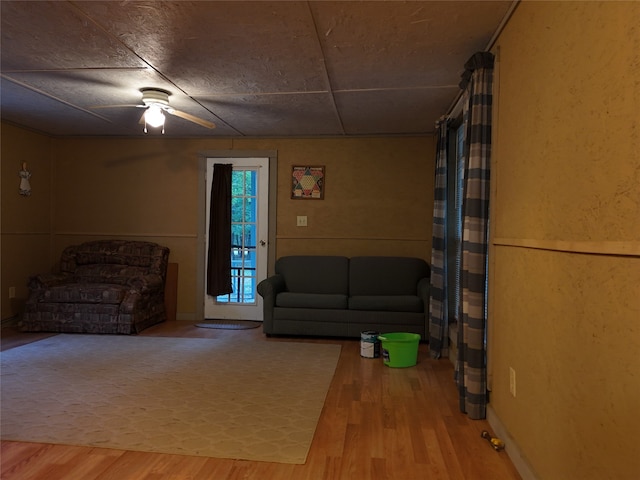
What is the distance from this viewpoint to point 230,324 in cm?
551

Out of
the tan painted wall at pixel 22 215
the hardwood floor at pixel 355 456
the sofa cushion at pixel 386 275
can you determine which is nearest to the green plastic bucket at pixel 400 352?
the hardwood floor at pixel 355 456

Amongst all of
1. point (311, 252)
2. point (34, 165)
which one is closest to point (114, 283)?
point (34, 165)

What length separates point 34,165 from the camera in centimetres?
561

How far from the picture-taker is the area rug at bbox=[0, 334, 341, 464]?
2.43 metres

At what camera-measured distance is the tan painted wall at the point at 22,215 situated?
5.17m

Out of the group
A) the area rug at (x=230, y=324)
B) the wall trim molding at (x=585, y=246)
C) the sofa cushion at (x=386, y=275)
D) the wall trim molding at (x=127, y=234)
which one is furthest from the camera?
the wall trim molding at (x=127, y=234)

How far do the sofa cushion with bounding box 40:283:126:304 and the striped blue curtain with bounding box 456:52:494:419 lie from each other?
12.7 feet

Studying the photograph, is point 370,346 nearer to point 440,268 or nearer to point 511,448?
point 440,268

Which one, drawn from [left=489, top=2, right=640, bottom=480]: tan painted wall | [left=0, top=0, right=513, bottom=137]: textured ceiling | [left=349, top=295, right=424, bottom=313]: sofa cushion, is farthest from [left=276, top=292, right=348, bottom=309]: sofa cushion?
[left=489, top=2, right=640, bottom=480]: tan painted wall

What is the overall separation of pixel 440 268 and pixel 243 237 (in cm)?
274

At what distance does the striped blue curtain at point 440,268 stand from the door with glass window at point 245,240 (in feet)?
7.75

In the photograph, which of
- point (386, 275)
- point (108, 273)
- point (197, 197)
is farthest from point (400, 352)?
point (108, 273)

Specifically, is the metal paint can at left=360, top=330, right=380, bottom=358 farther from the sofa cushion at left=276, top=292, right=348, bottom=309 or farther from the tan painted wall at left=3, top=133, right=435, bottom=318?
the tan painted wall at left=3, top=133, right=435, bottom=318

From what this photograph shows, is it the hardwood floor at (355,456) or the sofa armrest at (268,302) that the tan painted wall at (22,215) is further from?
the hardwood floor at (355,456)
